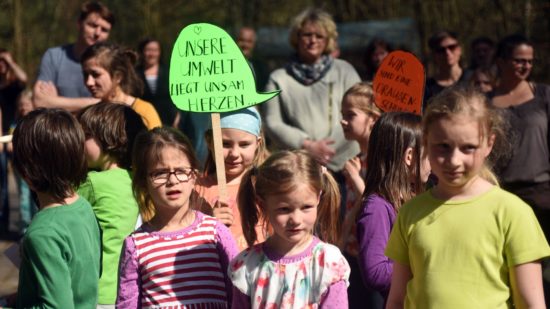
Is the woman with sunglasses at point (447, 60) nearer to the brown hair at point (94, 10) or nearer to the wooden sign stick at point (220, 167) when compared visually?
the brown hair at point (94, 10)

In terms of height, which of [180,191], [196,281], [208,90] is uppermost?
[208,90]

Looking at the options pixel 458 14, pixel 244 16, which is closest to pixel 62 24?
pixel 244 16

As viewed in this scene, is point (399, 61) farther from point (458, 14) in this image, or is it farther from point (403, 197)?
point (458, 14)

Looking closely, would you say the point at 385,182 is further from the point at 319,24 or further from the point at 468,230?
the point at 319,24

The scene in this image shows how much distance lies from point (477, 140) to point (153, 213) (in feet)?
5.03

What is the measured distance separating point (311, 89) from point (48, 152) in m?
3.60

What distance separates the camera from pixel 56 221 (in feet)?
11.3

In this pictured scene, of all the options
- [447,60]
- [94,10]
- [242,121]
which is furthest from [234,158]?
[447,60]

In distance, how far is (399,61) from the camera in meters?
5.05

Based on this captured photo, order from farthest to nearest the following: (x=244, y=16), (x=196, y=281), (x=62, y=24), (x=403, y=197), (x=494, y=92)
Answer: (x=62, y=24)
(x=244, y=16)
(x=494, y=92)
(x=403, y=197)
(x=196, y=281)

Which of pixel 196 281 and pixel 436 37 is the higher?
pixel 436 37

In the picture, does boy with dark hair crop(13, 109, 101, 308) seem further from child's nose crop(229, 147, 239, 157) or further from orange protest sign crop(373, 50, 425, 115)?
orange protest sign crop(373, 50, 425, 115)

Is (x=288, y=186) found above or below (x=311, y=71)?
below

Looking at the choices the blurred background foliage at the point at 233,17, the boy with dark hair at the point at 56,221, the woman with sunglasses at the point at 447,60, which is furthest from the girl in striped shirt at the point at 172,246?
the blurred background foliage at the point at 233,17
